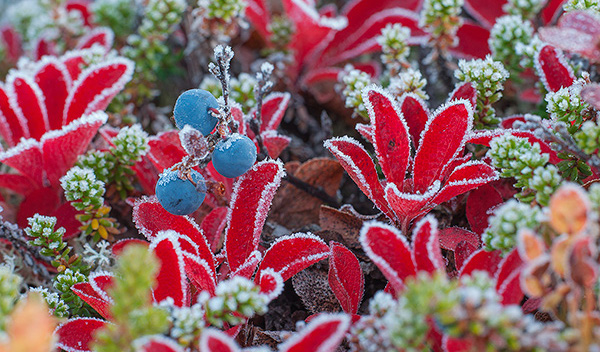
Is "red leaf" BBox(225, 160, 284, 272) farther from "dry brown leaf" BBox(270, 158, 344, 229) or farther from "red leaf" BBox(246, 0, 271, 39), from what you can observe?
"red leaf" BBox(246, 0, 271, 39)

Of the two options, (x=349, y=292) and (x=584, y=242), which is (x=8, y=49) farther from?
(x=584, y=242)

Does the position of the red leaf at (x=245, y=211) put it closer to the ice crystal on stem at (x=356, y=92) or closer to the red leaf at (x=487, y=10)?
the ice crystal on stem at (x=356, y=92)

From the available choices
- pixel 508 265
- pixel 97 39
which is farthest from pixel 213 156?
pixel 97 39

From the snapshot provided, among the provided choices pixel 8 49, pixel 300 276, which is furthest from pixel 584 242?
pixel 8 49

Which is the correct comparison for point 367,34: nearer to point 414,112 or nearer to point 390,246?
point 414,112

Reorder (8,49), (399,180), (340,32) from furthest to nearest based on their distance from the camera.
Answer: (8,49)
(340,32)
(399,180)

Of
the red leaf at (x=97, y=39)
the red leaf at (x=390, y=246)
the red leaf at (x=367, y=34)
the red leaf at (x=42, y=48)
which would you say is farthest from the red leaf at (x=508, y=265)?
the red leaf at (x=42, y=48)

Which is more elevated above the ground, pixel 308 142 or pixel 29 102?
pixel 29 102
